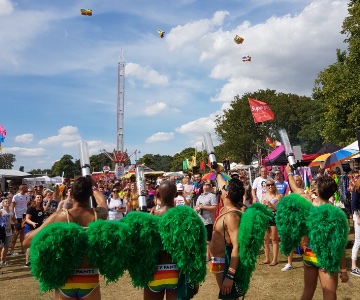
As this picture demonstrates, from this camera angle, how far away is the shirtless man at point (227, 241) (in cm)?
367

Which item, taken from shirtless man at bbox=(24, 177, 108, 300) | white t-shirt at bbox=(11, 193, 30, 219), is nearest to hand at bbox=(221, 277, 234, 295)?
shirtless man at bbox=(24, 177, 108, 300)

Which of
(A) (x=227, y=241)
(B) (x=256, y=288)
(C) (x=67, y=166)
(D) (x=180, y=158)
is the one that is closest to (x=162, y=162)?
(C) (x=67, y=166)

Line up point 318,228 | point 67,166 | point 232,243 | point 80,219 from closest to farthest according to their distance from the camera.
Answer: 1. point 80,219
2. point 232,243
3. point 318,228
4. point 67,166

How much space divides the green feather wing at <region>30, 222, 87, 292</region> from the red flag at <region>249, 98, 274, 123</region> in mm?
19137

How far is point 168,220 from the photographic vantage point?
342 cm

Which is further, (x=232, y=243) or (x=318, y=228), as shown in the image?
(x=318, y=228)

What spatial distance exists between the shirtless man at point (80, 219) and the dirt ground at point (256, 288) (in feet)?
9.44

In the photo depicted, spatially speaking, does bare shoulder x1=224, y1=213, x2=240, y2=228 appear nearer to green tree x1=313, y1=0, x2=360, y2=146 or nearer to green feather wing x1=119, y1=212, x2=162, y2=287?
green feather wing x1=119, y1=212, x2=162, y2=287

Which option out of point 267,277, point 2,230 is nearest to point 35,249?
point 267,277

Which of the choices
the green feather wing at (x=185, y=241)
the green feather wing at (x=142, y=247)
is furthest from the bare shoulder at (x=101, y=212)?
the green feather wing at (x=185, y=241)

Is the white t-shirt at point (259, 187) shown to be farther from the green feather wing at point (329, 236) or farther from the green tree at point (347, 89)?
the green tree at point (347, 89)

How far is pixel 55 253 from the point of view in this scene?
3.15 metres

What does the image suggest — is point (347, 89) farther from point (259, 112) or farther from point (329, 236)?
point (329, 236)

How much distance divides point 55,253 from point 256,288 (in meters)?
4.36
